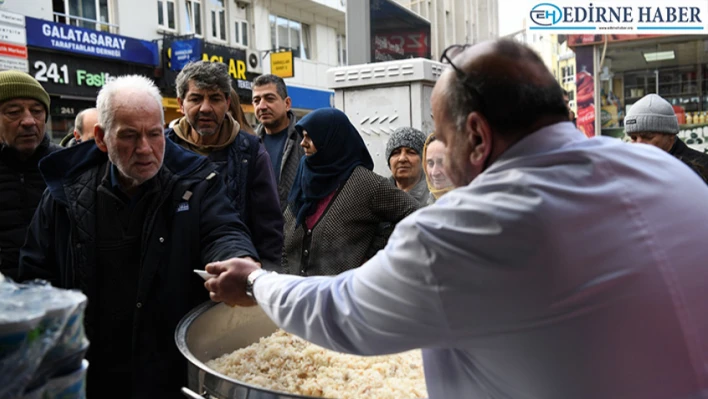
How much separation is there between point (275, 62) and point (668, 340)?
21.0 meters

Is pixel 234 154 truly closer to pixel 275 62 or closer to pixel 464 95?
pixel 464 95

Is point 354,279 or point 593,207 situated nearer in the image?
point 593,207

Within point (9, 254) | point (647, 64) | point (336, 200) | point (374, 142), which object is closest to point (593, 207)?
point (336, 200)

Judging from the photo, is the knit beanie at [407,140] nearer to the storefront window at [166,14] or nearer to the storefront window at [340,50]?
the storefront window at [166,14]

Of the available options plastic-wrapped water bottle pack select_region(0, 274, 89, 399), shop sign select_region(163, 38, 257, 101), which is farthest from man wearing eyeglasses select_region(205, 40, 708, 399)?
shop sign select_region(163, 38, 257, 101)

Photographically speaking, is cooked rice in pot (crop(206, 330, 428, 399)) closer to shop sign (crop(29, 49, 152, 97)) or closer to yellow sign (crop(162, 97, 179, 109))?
shop sign (crop(29, 49, 152, 97))

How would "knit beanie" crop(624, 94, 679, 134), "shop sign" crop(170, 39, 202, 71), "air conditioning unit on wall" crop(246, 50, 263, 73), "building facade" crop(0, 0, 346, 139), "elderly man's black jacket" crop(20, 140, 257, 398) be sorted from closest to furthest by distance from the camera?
1. "elderly man's black jacket" crop(20, 140, 257, 398)
2. "knit beanie" crop(624, 94, 679, 134)
3. "building facade" crop(0, 0, 346, 139)
4. "shop sign" crop(170, 39, 202, 71)
5. "air conditioning unit on wall" crop(246, 50, 263, 73)

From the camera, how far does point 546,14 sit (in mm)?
9422

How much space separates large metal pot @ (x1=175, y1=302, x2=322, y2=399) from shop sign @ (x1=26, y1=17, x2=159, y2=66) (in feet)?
49.2

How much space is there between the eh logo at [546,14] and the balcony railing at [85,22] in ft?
41.5

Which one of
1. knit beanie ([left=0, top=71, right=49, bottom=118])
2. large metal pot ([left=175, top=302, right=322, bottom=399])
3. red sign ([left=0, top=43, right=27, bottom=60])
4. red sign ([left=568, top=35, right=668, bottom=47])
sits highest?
red sign ([left=0, top=43, right=27, bottom=60])

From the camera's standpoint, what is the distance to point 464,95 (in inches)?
55.7

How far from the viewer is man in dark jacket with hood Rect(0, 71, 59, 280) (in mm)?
3885

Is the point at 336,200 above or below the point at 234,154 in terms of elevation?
below
